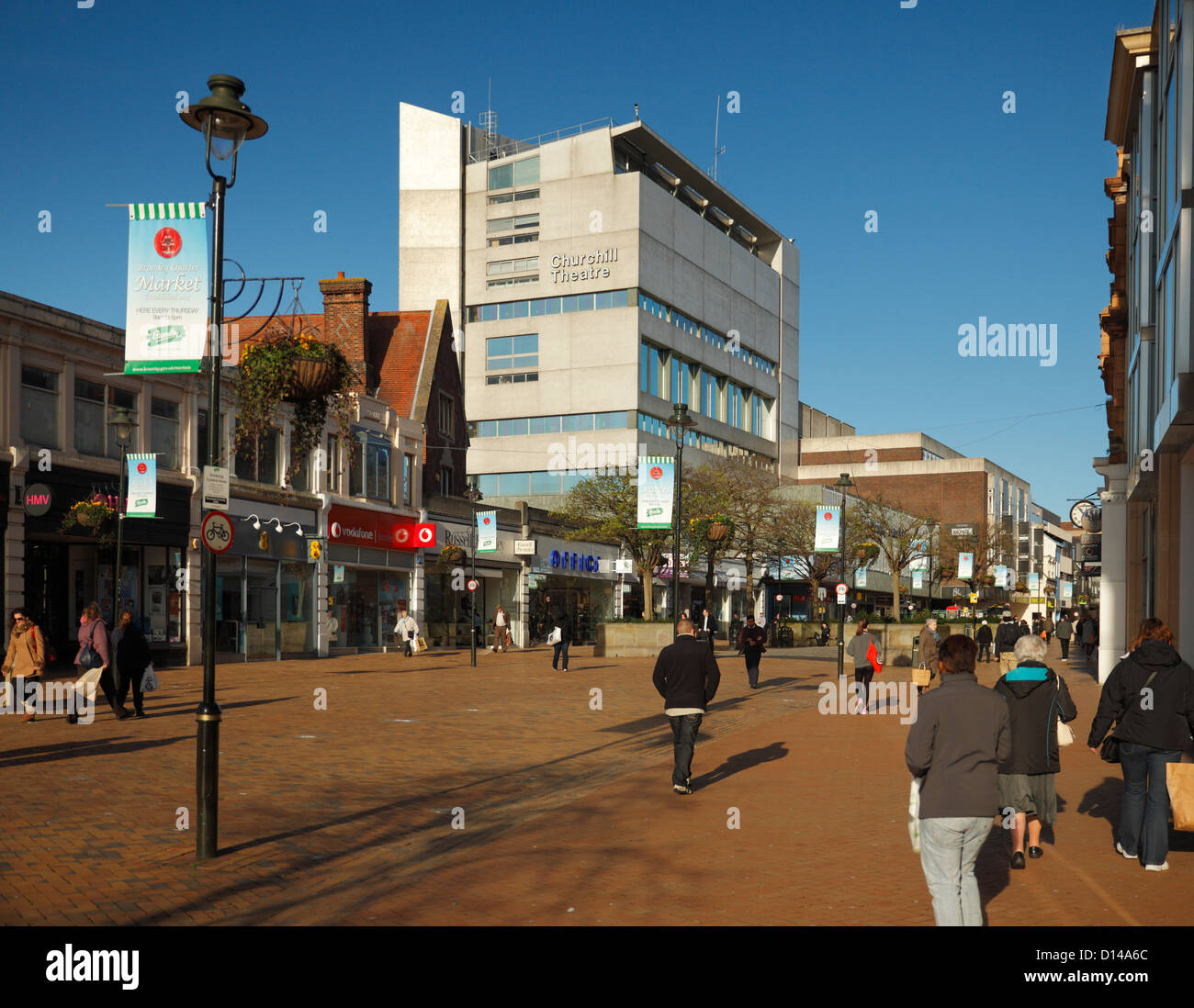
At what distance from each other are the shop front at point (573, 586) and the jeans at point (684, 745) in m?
36.7

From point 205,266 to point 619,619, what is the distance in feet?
102

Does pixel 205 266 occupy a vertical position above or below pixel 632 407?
below

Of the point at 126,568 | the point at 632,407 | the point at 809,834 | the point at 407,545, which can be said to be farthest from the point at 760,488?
the point at 809,834

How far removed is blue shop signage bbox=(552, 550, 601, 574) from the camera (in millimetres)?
52938

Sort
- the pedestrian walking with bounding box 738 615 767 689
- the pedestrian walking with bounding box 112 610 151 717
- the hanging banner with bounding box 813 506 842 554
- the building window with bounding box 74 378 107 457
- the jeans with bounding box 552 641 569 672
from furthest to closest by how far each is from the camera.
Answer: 1. the hanging banner with bounding box 813 506 842 554
2. the jeans with bounding box 552 641 569 672
3. the building window with bounding box 74 378 107 457
4. the pedestrian walking with bounding box 738 615 767 689
5. the pedestrian walking with bounding box 112 610 151 717

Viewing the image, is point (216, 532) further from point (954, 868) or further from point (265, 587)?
point (265, 587)

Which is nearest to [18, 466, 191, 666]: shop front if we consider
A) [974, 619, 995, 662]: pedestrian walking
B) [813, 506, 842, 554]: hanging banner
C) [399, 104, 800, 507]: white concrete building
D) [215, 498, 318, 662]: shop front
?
[215, 498, 318, 662]: shop front

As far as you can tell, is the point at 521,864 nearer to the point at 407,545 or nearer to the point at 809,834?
the point at 809,834

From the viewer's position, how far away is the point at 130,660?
18094 mm

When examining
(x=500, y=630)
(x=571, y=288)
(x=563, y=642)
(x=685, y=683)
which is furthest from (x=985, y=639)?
(x=571, y=288)

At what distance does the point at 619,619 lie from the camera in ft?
134

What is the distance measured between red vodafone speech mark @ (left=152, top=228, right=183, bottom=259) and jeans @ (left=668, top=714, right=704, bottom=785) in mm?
6815

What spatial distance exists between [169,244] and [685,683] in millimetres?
6779

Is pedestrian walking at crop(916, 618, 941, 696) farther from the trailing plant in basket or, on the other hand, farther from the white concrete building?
the white concrete building
